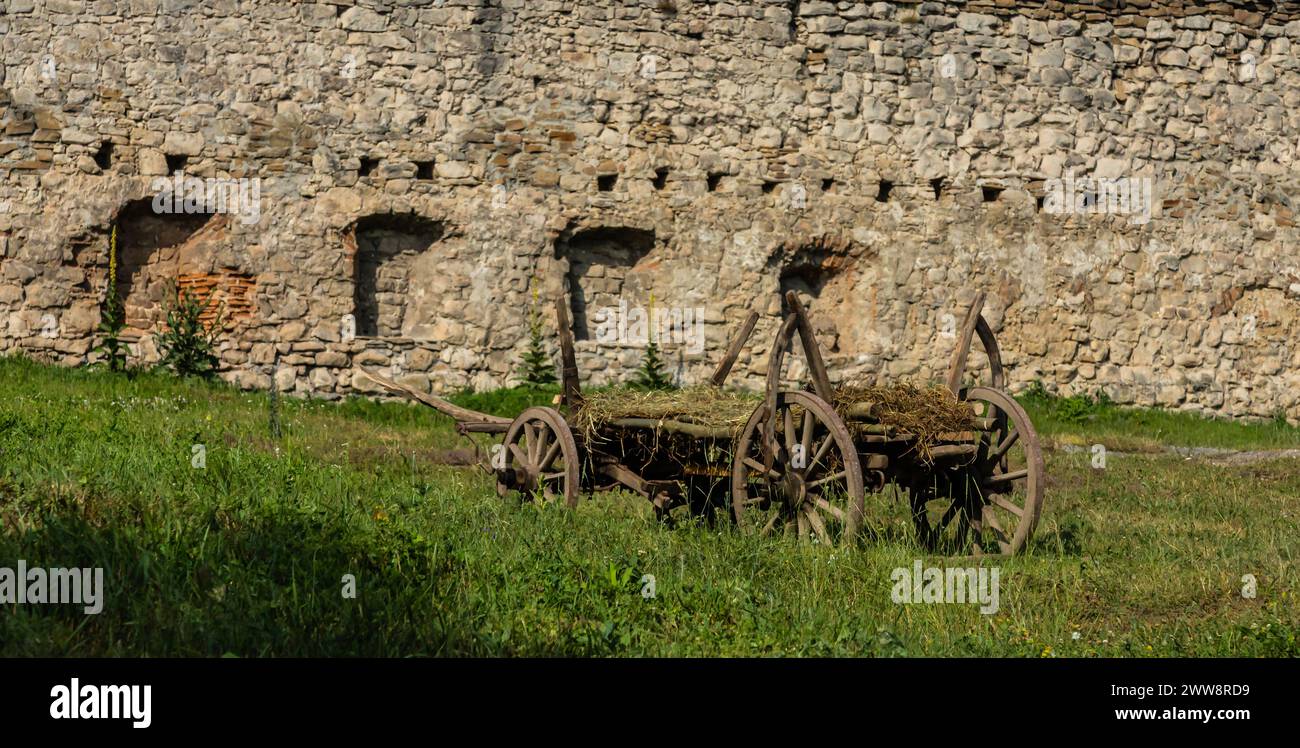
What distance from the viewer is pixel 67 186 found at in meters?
12.3

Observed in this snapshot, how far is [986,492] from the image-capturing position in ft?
22.4

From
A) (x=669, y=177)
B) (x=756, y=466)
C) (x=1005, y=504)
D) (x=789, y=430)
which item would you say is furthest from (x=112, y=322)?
(x=1005, y=504)

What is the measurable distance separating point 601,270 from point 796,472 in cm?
729

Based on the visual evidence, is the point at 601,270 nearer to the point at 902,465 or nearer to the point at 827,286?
the point at 827,286

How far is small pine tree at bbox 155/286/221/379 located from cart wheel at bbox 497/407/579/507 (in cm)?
539

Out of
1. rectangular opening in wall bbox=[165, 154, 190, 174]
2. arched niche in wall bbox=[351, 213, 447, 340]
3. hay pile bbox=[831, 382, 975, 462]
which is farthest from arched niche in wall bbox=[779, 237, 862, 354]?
hay pile bbox=[831, 382, 975, 462]

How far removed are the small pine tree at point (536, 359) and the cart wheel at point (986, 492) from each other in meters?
6.19

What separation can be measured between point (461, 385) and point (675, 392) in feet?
18.3

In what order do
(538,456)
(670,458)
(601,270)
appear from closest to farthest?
(670,458) → (538,456) → (601,270)

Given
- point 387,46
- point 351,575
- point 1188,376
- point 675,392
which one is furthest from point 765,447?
point 1188,376

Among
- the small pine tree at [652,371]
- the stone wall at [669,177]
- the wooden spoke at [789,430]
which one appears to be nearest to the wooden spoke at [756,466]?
the wooden spoke at [789,430]

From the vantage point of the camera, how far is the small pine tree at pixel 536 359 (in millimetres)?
12805

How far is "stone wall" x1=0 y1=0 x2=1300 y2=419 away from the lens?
12500 millimetres
